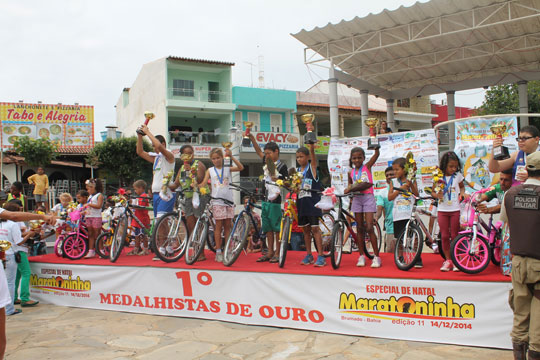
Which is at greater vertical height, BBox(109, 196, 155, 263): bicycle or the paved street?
BBox(109, 196, 155, 263): bicycle

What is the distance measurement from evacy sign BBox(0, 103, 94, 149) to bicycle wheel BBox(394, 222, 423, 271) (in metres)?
27.2

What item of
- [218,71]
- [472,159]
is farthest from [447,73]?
[218,71]

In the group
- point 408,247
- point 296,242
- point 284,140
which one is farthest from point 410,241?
point 284,140

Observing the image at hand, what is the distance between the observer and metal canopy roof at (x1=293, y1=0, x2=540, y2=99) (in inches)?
515

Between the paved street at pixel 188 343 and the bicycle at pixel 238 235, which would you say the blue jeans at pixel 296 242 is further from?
the paved street at pixel 188 343

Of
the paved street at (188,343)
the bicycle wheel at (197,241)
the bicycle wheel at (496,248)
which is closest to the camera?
the paved street at (188,343)

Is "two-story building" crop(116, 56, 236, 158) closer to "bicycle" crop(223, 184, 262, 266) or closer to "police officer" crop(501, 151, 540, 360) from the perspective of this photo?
"bicycle" crop(223, 184, 262, 266)

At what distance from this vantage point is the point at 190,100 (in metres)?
26.8

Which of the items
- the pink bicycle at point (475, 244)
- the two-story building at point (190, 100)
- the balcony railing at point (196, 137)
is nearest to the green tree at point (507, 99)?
A: the two-story building at point (190, 100)

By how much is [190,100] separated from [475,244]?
23.8 meters

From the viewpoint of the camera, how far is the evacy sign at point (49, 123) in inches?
1123

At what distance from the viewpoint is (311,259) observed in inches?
237

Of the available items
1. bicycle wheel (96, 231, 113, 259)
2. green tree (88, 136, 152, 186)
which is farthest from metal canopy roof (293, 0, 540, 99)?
green tree (88, 136, 152, 186)

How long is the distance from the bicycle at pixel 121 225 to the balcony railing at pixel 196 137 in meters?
18.1
